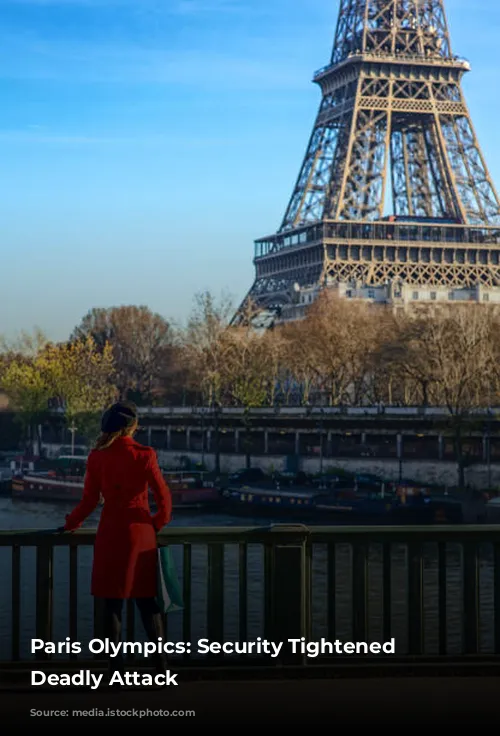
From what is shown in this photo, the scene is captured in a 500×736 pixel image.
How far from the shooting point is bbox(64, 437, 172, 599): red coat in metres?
7.55

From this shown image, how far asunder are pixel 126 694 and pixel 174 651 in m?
0.74

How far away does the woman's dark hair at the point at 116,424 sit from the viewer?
7.74m

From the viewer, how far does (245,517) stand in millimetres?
49875

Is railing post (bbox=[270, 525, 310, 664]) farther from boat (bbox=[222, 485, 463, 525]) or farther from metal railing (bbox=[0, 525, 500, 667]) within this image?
boat (bbox=[222, 485, 463, 525])

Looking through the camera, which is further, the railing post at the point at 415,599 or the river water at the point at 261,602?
the river water at the point at 261,602

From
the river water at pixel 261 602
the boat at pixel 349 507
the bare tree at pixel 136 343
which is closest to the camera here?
the river water at pixel 261 602

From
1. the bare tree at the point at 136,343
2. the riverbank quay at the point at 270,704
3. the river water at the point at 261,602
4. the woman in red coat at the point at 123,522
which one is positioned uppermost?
the bare tree at the point at 136,343

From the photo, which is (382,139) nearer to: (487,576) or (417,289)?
(417,289)

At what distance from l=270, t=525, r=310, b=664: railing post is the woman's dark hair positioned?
1121mm

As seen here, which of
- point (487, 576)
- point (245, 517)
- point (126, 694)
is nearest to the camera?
point (126, 694)

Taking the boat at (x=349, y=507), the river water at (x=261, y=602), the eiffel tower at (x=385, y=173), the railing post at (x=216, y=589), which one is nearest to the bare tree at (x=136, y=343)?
the eiffel tower at (x=385, y=173)

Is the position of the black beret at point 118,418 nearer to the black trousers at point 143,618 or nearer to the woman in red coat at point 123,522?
the woman in red coat at point 123,522

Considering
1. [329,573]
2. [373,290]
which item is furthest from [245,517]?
[373,290]

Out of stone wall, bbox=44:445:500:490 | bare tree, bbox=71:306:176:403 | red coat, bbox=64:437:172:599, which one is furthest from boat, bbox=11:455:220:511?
red coat, bbox=64:437:172:599
